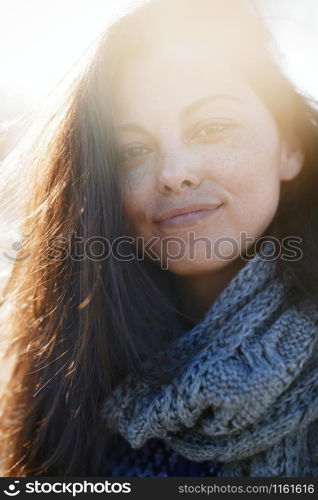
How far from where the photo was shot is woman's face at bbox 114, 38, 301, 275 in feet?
3.19

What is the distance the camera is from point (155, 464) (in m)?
0.96

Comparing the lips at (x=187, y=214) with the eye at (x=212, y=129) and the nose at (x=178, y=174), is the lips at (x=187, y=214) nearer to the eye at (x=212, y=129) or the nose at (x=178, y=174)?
the nose at (x=178, y=174)

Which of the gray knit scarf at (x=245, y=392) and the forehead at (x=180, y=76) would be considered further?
the forehead at (x=180, y=76)

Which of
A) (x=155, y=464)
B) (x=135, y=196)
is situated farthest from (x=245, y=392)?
(x=135, y=196)

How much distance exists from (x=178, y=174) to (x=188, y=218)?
0.11 meters

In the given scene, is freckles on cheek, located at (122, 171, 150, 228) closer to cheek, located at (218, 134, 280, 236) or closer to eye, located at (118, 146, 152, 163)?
eye, located at (118, 146, 152, 163)

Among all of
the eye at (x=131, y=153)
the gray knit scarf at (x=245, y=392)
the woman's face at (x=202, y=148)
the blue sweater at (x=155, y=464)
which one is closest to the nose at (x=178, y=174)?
the woman's face at (x=202, y=148)

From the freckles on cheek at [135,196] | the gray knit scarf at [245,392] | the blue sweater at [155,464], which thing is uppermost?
the freckles on cheek at [135,196]

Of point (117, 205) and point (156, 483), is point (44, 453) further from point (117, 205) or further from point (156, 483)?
point (117, 205)

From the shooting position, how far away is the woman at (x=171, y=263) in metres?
0.89

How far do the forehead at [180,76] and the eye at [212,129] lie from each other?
0.22ft

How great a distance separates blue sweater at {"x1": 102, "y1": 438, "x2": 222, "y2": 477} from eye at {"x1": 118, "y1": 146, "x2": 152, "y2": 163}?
68 centimetres

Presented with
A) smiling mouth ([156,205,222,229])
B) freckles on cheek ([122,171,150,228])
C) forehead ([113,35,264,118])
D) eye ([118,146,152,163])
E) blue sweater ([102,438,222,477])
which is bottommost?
blue sweater ([102,438,222,477])

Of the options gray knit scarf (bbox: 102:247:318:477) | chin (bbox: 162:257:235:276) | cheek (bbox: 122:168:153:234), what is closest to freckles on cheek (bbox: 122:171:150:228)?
cheek (bbox: 122:168:153:234)
